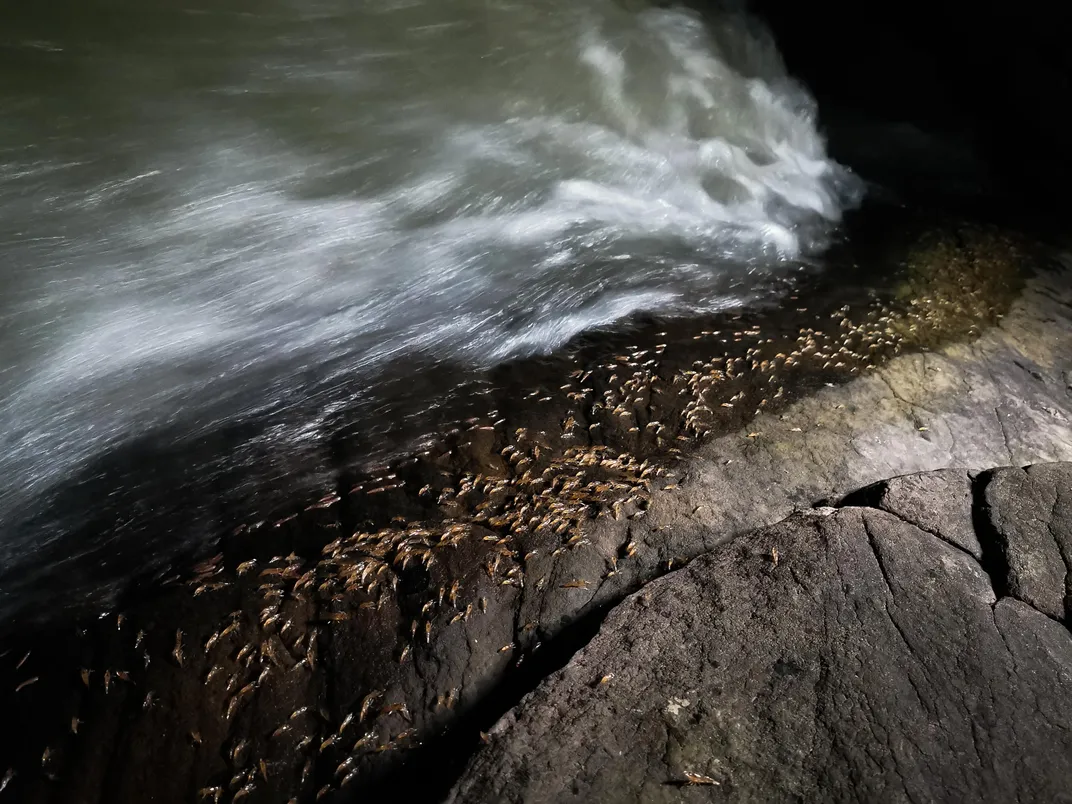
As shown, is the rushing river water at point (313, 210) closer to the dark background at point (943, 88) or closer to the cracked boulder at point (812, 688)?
the cracked boulder at point (812, 688)

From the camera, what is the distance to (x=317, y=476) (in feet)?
15.7

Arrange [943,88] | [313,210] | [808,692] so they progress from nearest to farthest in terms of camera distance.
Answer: [808,692] < [313,210] < [943,88]

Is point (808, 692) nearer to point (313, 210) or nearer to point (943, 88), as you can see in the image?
point (313, 210)

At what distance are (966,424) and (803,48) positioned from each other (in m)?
9.52

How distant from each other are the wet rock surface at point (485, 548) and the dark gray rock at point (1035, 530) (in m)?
0.05

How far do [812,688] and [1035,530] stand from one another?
6.69 ft

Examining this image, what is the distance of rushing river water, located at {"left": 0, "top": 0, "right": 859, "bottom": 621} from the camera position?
538 centimetres

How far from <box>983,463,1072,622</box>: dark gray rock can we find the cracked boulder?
51 mm

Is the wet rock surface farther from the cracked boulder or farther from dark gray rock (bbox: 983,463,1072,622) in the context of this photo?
the cracked boulder

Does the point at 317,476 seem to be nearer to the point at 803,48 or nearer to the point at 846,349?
the point at 846,349

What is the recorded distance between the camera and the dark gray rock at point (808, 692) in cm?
299

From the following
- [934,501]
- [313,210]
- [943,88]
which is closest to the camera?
[934,501]

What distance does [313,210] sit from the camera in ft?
21.9

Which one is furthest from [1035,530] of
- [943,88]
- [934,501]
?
[943,88]
